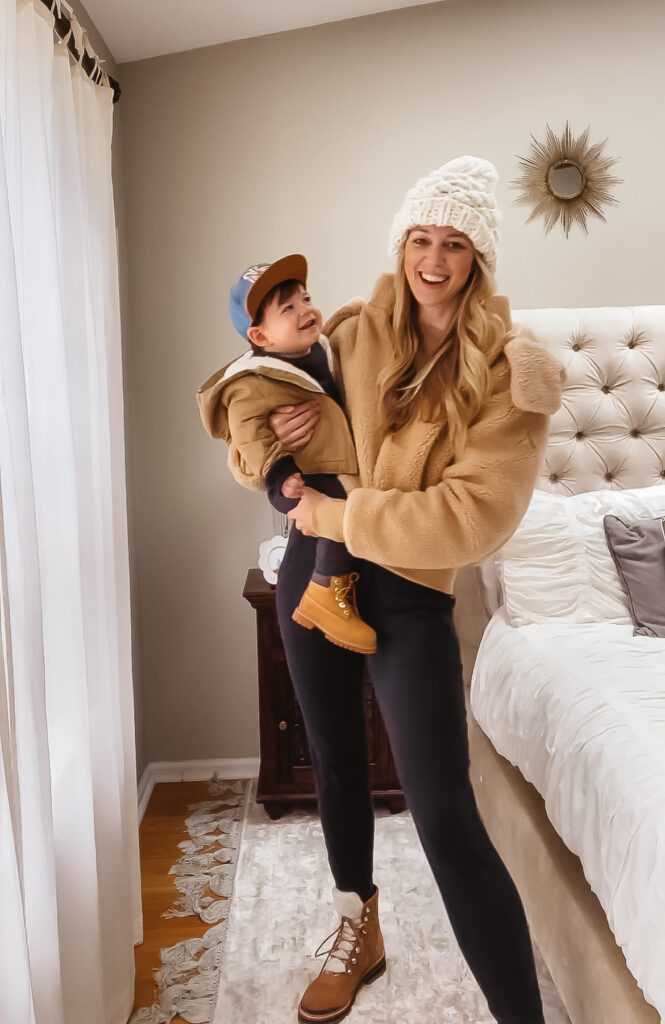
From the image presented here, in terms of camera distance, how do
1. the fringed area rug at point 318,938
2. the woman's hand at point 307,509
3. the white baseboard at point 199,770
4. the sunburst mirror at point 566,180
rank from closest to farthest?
the woman's hand at point 307,509 → the fringed area rug at point 318,938 → the sunburst mirror at point 566,180 → the white baseboard at point 199,770

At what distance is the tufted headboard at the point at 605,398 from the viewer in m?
2.61

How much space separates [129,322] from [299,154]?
2.57 ft

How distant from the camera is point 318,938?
79.0 inches

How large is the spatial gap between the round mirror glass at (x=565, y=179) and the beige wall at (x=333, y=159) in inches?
4.6

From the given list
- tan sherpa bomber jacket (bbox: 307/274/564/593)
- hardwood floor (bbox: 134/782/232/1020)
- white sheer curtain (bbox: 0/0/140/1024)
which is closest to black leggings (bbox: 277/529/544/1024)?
tan sherpa bomber jacket (bbox: 307/274/564/593)

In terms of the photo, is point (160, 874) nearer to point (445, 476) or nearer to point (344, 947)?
point (344, 947)

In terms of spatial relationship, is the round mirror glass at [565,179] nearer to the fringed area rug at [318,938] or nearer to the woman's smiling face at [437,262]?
the woman's smiling face at [437,262]

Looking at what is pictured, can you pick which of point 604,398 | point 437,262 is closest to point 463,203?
point 437,262

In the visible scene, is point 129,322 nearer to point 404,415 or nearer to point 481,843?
point 404,415

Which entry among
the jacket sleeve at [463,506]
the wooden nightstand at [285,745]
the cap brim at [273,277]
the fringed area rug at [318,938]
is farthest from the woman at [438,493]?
the wooden nightstand at [285,745]

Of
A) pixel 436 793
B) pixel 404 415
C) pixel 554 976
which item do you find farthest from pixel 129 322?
pixel 554 976

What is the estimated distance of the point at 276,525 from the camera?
9.06 feet

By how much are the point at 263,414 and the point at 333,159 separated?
1.55 metres

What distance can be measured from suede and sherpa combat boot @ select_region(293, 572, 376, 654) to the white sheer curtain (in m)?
0.46
